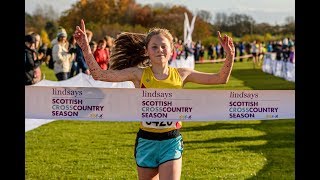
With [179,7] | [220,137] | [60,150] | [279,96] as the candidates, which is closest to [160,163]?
[279,96]

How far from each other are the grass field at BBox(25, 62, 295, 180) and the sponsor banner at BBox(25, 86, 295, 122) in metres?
2.40

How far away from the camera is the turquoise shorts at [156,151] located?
609 centimetres

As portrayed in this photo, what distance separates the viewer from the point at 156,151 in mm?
6121

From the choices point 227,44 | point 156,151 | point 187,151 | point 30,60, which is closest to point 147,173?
point 156,151

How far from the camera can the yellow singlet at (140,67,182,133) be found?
20.3ft

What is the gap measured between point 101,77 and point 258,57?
4246 centimetres

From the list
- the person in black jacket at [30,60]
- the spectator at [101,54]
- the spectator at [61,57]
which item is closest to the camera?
the person in black jacket at [30,60]

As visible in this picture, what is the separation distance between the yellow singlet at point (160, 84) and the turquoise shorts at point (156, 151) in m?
0.12

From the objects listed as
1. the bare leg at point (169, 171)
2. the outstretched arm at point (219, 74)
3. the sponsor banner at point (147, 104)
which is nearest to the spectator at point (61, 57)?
the sponsor banner at point (147, 104)

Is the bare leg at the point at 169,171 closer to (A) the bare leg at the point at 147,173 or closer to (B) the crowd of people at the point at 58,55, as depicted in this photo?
(A) the bare leg at the point at 147,173

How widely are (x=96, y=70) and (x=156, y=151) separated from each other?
3.03 ft
